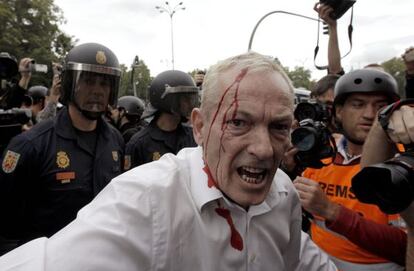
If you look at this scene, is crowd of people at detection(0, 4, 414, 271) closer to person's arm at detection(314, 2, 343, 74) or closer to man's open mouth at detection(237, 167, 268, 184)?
man's open mouth at detection(237, 167, 268, 184)

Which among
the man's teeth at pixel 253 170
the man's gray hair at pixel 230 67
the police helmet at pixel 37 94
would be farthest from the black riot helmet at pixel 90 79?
the police helmet at pixel 37 94

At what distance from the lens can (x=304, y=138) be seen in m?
2.56

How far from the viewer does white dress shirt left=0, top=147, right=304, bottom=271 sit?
1.28 metres

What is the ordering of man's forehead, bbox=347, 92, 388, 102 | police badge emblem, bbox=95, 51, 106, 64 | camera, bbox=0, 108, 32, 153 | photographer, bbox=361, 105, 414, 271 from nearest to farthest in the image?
photographer, bbox=361, 105, 414, 271 < man's forehead, bbox=347, 92, 388, 102 < camera, bbox=0, 108, 32, 153 < police badge emblem, bbox=95, 51, 106, 64

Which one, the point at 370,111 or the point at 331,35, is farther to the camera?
the point at 331,35

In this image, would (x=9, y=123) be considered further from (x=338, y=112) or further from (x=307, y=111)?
(x=338, y=112)

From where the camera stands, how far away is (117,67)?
12.4 ft

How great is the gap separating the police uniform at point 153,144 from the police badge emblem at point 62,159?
4.11 feet

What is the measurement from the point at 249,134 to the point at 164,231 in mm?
496

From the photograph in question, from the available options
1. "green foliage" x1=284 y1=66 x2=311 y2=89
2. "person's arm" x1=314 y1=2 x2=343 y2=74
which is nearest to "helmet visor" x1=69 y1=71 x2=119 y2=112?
"person's arm" x1=314 y1=2 x2=343 y2=74

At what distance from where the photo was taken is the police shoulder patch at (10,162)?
281 cm

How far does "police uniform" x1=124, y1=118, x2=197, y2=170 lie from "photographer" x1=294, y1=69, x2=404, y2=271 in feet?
6.23

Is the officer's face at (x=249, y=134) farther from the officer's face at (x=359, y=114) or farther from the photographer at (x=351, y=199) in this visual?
the officer's face at (x=359, y=114)

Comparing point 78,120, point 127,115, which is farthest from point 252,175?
point 127,115
